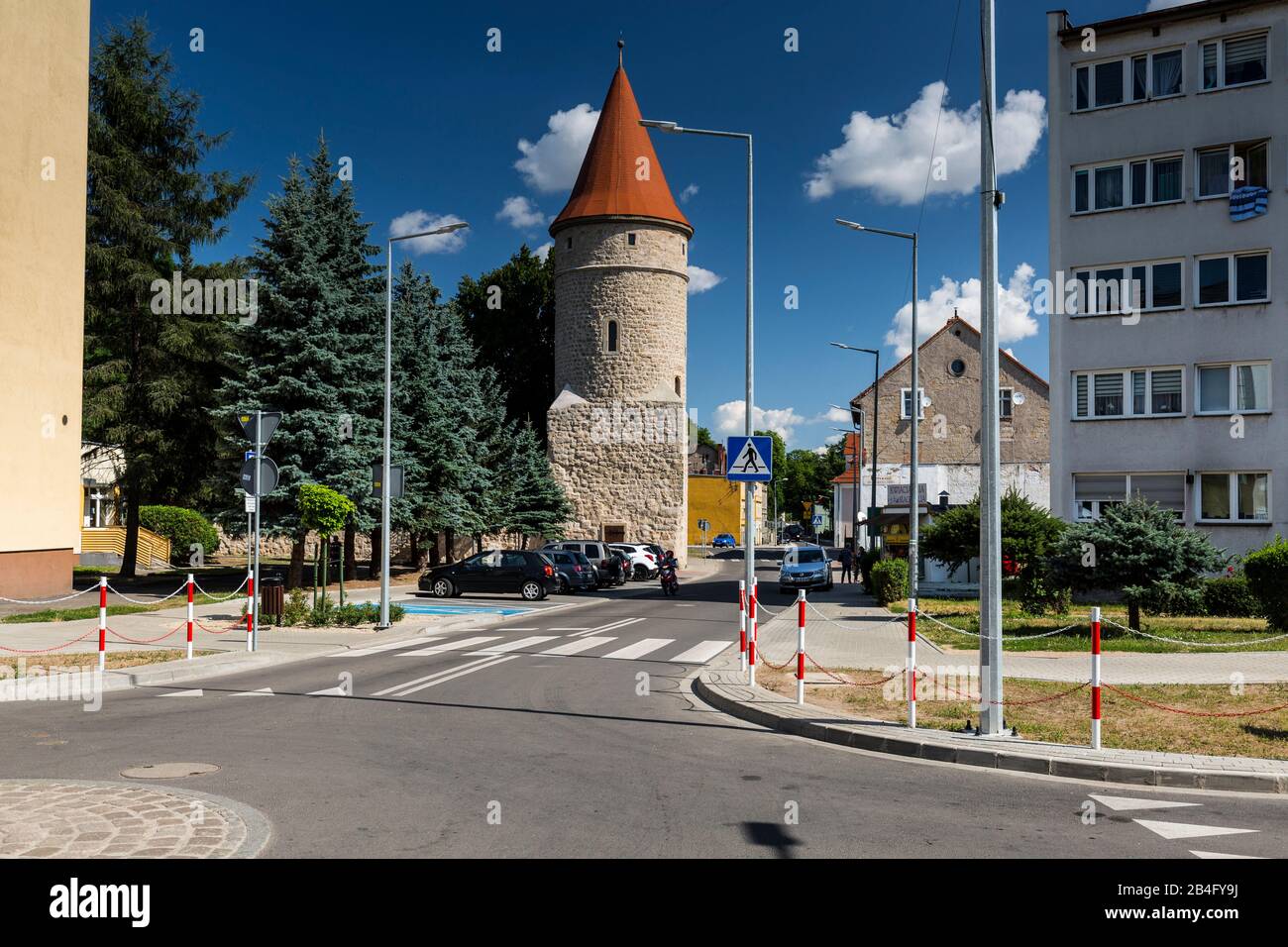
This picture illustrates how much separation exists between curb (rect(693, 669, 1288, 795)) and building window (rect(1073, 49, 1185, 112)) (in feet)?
74.7

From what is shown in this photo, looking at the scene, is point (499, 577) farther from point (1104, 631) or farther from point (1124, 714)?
point (1124, 714)

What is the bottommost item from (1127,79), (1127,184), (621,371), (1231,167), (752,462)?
(752,462)

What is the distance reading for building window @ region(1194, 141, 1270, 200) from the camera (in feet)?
82.5

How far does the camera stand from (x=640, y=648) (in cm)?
1717

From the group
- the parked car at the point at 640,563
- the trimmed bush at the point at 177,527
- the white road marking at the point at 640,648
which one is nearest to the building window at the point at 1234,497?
the white road marking at the point at 640,648

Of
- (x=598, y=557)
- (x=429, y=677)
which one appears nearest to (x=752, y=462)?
(x=429, y=677)

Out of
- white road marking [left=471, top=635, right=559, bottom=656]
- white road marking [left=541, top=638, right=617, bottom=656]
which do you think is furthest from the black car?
white road marking [left=541, top=638, right=617, bottom=656]

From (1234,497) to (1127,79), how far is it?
11170mm

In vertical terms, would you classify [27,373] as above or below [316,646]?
above
